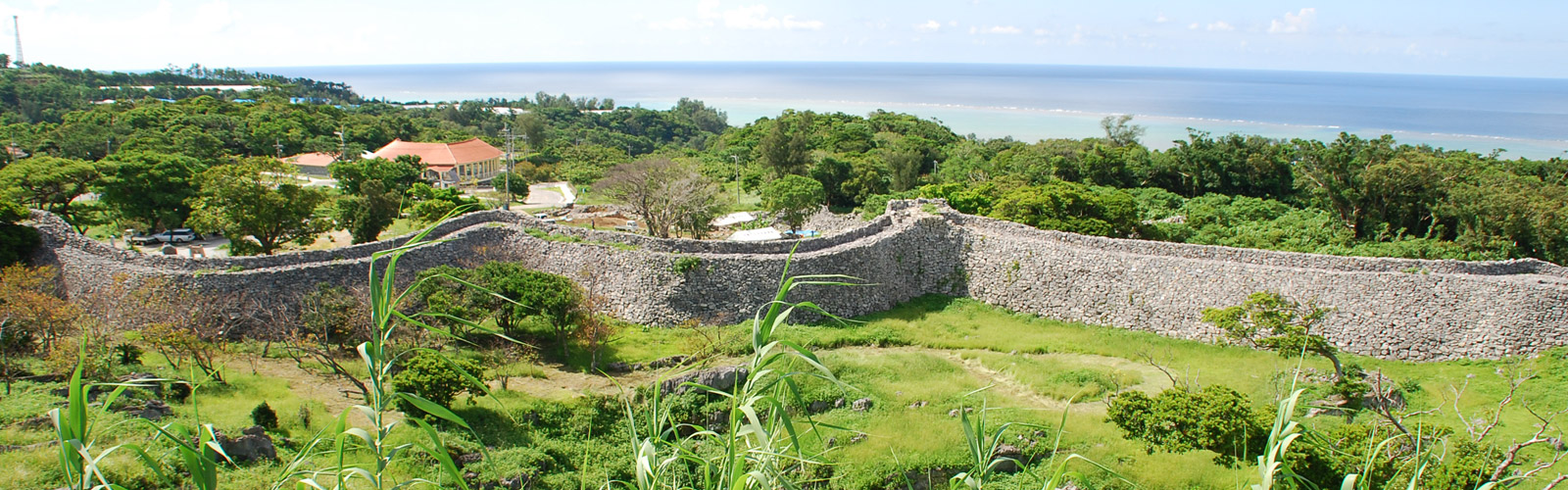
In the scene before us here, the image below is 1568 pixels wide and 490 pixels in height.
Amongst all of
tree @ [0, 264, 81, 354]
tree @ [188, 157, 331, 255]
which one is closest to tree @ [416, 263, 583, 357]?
tree @ [0, 264, 81, 354]

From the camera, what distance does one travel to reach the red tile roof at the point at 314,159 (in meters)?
44.7

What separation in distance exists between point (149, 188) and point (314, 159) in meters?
20.9

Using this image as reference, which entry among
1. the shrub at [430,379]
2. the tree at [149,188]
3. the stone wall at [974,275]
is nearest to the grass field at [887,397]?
the shrub at [430,379]

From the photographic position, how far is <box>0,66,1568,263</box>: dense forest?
75.9 ft

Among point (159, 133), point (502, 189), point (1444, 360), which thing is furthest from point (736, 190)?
point (159, 133)

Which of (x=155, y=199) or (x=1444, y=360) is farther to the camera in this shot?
(x=155, y=199)

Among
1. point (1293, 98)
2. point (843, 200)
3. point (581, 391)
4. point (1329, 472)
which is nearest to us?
point (1329, 472)

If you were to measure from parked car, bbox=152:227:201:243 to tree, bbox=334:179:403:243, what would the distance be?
555 cm

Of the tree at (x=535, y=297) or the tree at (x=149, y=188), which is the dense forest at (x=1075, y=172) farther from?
the tree at (x=535, y=297)

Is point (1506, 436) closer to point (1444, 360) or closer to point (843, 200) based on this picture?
point (1444, 360)

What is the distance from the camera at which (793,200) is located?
27.4 meters

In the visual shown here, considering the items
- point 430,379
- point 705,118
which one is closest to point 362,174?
point 430,379

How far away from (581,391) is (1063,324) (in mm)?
11250

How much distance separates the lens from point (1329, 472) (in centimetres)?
1103
